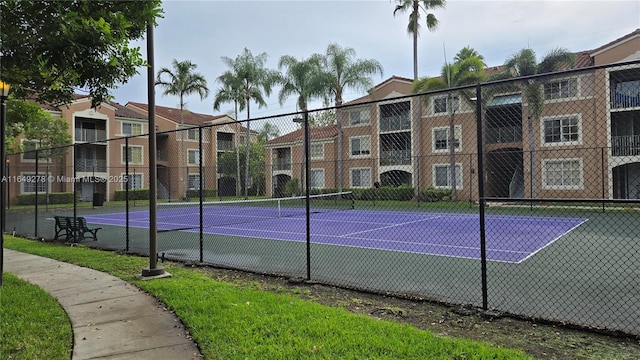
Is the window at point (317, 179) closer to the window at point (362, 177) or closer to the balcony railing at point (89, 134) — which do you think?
the window at point (362, 177)

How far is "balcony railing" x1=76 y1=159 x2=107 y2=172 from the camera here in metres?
39.9

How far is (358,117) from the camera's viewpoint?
1350 inches

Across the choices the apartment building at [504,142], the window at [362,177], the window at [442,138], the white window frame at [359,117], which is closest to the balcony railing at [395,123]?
the apartment building at [504,142]

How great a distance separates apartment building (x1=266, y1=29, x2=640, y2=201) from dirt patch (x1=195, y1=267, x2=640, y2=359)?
34.2 ft

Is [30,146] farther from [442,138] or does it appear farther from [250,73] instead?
[442,138]

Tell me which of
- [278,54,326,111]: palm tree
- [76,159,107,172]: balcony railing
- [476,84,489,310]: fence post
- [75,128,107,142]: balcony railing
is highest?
[278,54,326,111]: palm tree

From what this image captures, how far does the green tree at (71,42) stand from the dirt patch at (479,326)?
3775 mm

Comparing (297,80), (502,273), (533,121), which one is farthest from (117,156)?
(502,273)

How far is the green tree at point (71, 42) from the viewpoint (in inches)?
181

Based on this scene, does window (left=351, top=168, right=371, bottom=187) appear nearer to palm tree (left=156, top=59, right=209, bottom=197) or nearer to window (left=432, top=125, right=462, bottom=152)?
window (left=432, top=125, right=462, bottom=152)

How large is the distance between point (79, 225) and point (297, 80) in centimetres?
2639

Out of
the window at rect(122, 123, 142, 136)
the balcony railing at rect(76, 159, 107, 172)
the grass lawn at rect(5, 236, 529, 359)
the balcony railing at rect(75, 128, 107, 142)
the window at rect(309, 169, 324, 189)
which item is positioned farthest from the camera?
the window at rect(122, 123, 142, 136)

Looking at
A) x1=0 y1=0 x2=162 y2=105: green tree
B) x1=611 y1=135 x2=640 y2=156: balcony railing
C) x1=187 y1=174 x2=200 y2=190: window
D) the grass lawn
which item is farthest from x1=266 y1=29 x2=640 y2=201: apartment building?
x1=187 y1=174 x2=200 y2=190: window

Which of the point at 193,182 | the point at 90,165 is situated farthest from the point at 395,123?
the point at 90,165
